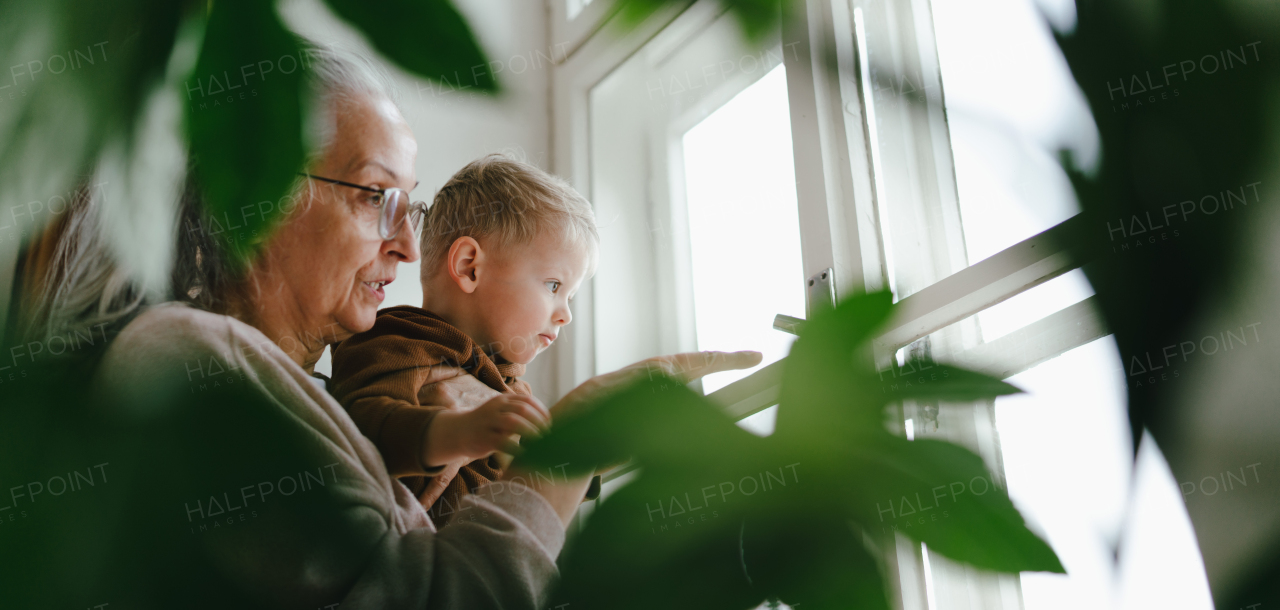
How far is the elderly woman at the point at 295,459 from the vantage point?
0.16m

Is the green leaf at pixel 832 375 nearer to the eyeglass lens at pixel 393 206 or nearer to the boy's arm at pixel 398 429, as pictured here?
the eyeglass lens at pixel 393 206

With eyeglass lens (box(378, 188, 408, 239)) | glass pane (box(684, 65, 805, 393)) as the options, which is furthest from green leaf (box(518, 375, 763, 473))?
glass pane (box(684, 65, 805, 393))

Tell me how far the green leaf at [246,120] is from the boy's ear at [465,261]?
88 centimetres

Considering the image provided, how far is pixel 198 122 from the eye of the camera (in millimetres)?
156

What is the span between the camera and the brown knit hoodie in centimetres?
74

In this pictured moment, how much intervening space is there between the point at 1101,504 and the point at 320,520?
0.13 meters

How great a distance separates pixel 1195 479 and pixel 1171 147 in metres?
0.04

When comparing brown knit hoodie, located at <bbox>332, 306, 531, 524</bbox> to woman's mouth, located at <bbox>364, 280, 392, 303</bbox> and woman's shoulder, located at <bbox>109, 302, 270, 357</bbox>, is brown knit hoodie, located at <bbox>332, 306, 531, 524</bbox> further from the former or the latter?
woman's shoulder, located at <bbox>109, 302, 270, 357</bbox>

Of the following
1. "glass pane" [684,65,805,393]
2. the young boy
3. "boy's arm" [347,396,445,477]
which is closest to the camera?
"boy's arm" [347,396,445,477]

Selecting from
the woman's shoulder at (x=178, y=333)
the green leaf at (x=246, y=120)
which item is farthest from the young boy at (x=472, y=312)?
the green leaf at (x=246, y=120)

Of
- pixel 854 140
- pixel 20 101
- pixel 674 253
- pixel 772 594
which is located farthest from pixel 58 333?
pixel 674 253

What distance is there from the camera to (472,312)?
3.41 feet

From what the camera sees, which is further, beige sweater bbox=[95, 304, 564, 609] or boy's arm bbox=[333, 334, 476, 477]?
boy's arm bbox=[333, 334, 476, 477]

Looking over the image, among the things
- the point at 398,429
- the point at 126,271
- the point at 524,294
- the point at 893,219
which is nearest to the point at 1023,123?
the point at 126,271
